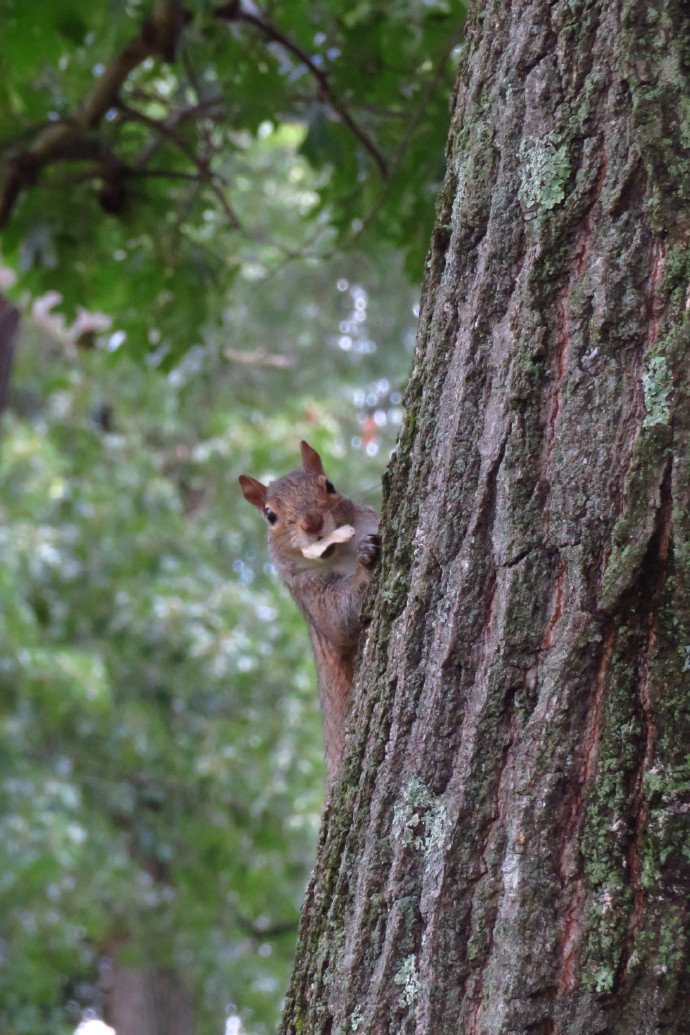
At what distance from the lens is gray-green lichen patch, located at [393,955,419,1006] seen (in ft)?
4.42

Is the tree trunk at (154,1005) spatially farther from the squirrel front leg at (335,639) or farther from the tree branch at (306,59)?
the squirrel front leg at (335,639)

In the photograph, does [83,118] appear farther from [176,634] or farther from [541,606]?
[176,634]

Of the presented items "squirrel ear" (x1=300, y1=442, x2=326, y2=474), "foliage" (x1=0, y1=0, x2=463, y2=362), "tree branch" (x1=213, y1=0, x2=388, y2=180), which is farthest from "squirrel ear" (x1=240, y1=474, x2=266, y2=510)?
"tree branch" (x1=213, y1=0, x2=388, y2=180)

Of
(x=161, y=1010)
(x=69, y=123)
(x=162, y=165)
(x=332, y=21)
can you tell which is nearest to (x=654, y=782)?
(x=332, y=21)

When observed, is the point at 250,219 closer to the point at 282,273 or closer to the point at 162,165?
the point at 282,273

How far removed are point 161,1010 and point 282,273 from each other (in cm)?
652

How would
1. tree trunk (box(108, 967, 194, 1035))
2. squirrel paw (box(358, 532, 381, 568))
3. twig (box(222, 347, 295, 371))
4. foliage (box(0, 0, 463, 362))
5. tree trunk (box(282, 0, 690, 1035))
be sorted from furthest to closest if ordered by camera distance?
tree trunk (box(108, 967, 194, 1035)), twig (box(222, 347, 295, 371)), foliage (box(0, 0, 463, 362)), squirrel paw (box(358, 532, 381, 568)), tree trunk (box(282, 0, 690, 1035))

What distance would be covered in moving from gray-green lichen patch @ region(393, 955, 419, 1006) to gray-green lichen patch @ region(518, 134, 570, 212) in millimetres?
852

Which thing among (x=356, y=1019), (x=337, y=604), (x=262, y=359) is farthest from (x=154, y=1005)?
(x=356, y=1019)

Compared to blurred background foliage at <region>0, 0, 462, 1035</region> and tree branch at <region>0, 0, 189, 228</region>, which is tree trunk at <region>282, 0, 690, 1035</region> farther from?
blurred background foliage at <region>0, 0, 462, 1035</region>

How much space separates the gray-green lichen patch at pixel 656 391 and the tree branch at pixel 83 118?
268cm

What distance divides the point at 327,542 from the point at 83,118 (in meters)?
1.84

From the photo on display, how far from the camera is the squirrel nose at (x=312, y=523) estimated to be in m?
2.64

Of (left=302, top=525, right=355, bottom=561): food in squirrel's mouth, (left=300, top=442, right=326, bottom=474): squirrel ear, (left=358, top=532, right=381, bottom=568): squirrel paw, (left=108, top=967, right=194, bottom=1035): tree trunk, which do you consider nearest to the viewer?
(left=358, top=532, right=381, bottom=568): squirrel paw
